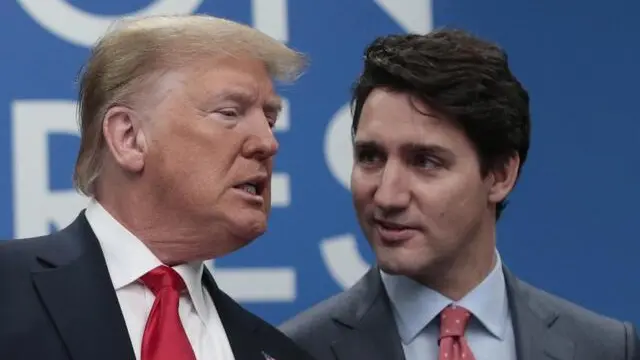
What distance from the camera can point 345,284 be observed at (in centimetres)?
210

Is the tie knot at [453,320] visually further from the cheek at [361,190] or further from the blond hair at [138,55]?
the blond hair at [138,55]

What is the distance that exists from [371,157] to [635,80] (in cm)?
79

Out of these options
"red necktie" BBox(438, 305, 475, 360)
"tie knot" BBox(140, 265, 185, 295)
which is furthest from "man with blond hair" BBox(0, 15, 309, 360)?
"red necktie" BBox(438, 305, 475, 360)

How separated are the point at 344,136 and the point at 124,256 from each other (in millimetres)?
765

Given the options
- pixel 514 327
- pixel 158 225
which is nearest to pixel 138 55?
pixel 158 225

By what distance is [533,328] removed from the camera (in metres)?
1.65

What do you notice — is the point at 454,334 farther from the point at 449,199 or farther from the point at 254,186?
the point at 254,186

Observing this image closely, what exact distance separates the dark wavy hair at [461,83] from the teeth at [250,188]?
0.28m

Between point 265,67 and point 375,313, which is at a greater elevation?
point 265,67

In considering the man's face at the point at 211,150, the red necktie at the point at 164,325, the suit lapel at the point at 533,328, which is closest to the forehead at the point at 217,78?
the man's face at the point at 211,150

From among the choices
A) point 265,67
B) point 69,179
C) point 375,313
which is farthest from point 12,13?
point 375,313

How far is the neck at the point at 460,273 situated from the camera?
1.65 meters

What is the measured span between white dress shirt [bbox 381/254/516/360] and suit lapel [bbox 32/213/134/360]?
462 mm

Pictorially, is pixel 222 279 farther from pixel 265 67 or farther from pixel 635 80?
pixel 635 80
